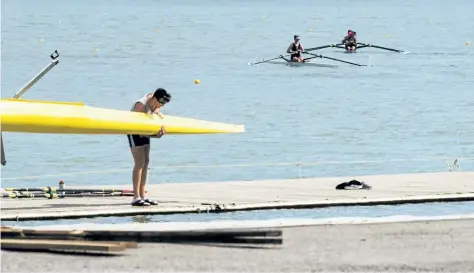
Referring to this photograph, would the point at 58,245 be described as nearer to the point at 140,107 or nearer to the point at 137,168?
the point at 137,168

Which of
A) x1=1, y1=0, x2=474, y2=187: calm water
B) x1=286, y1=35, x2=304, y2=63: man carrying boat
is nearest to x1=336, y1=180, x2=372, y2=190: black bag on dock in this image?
x1=1, y1=0, x2=474, y2=187: calm water

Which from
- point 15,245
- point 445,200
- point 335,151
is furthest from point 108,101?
point 15,245

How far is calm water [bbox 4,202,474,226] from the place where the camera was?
14844 millimetres

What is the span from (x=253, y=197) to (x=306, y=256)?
480 cm

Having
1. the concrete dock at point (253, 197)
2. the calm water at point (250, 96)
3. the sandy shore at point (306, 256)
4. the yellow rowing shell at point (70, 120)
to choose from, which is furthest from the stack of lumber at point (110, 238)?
the calm water at point (250, 96)

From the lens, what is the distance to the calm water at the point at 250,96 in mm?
34438

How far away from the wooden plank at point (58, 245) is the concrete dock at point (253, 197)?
8.45 feet

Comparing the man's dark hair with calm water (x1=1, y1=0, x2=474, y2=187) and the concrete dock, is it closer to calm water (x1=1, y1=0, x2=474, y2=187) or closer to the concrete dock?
the concrete dock

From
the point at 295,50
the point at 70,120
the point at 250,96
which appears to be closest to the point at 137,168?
the point at 70,120

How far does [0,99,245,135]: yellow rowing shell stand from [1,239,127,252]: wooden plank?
410cm

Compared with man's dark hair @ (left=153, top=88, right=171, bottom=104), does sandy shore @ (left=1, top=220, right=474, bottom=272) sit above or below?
below

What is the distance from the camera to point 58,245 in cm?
1193

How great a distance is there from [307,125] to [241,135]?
4.16 m

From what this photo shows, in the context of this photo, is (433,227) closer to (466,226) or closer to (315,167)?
(466,226)
